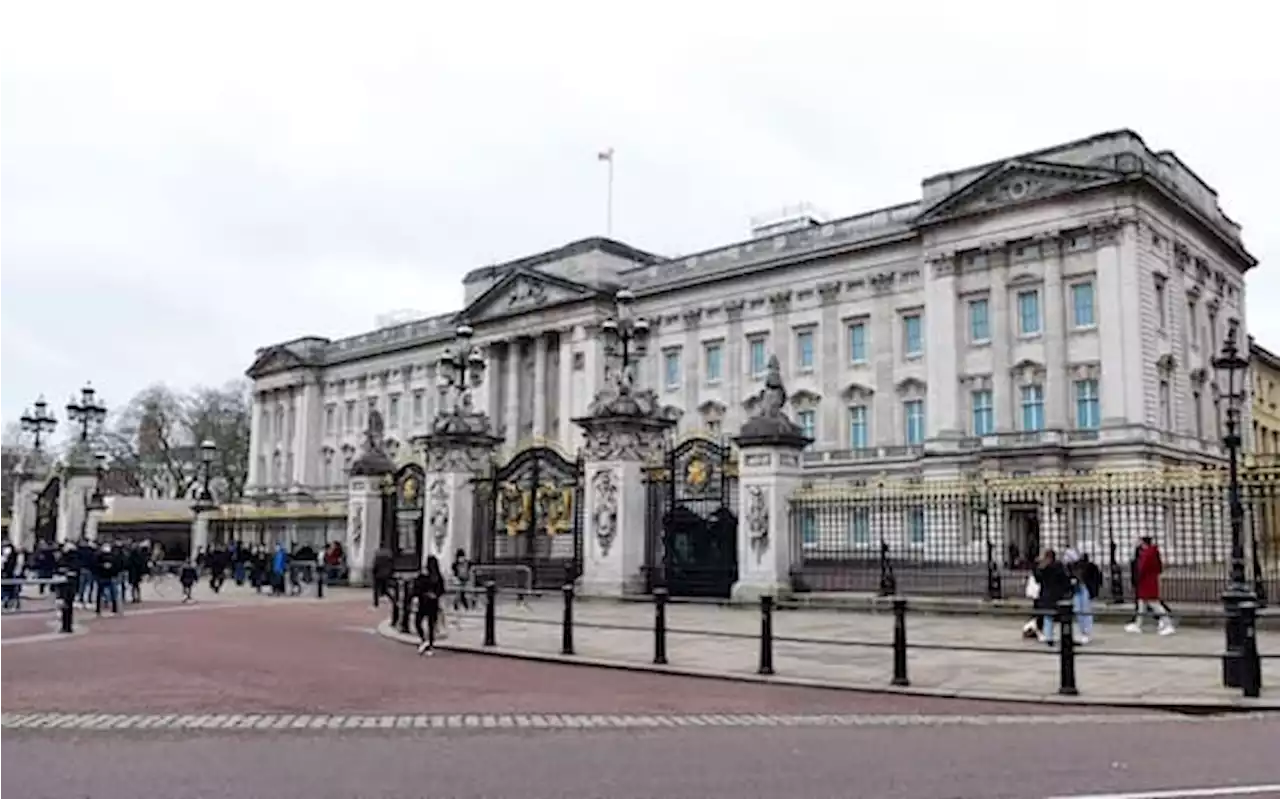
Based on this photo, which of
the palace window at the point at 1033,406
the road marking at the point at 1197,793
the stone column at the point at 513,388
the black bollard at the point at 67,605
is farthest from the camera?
the stone column at the point at 513,388

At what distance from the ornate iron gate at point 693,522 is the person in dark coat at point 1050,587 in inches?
324

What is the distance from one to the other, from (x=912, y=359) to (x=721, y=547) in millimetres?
38391

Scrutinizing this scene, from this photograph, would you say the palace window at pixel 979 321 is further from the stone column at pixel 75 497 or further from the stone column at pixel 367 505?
the stone column at pixel 75 497

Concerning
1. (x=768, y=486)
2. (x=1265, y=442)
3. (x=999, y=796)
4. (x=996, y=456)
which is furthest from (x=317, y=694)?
(x=1265, y=442)

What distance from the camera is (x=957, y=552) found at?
3097 centimetres

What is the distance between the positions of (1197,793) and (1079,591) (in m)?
11.3

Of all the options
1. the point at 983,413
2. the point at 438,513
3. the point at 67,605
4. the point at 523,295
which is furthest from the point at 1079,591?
the point at 523,295

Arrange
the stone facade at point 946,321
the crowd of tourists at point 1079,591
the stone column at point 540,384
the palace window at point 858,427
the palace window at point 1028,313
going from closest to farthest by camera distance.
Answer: the crowd of tourists at point 1079,591 < the stone facade at point 946,321 < the palace window at point 1028,313 < the palace window at point 858,427 < the stone column at point 540,384

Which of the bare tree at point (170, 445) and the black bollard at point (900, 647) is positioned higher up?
the bare tree at point (170, 445)

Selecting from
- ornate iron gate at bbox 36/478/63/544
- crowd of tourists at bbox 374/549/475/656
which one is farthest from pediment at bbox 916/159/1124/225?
ornate iron gate at bbox 36/478/63/544

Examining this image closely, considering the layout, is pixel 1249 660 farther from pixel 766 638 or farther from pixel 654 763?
pixel 654 763

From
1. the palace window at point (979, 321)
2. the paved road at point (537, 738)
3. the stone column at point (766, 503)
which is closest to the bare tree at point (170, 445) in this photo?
the palace window at point (979, 321)

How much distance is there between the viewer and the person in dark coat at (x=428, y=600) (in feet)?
52.5

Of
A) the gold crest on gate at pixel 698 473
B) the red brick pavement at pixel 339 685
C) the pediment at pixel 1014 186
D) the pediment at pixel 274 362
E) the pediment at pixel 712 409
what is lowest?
the red brick pavement at pixel 339 685
